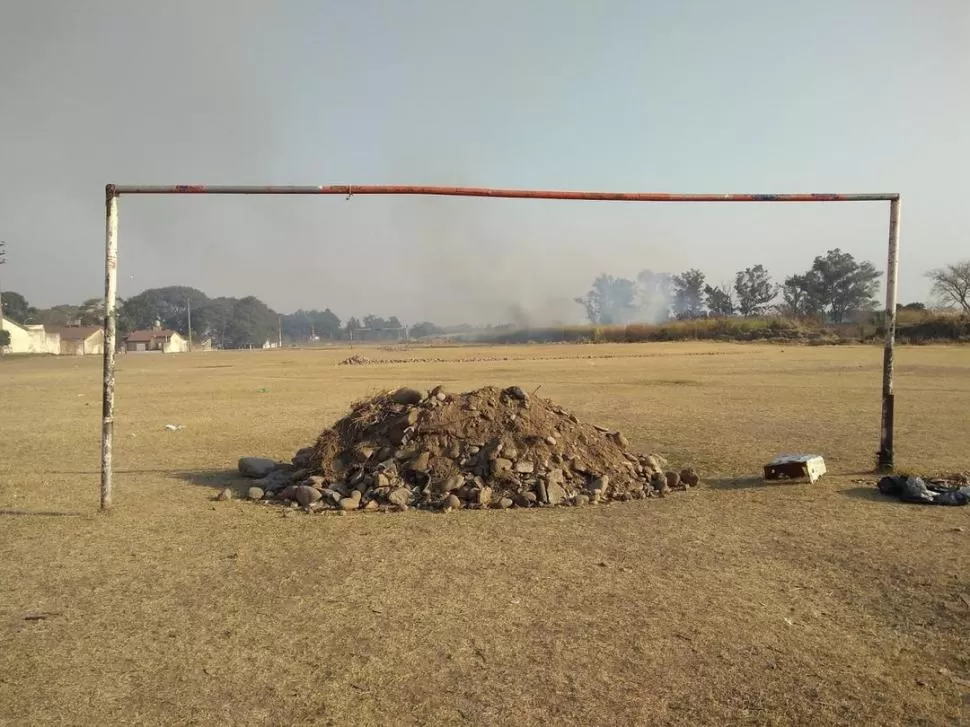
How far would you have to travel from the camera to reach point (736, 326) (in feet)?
232

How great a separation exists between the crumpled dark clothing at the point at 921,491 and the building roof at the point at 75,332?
108906 millimetres

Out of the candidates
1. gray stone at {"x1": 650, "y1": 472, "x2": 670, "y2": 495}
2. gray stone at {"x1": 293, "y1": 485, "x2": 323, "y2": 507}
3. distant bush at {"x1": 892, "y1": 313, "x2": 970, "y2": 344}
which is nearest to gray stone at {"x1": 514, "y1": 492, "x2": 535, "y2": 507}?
gray stone at {"x1": 650, "y1": 472, "x2": 670, "y2": 495}

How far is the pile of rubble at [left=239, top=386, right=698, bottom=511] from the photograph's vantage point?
8.46 metres

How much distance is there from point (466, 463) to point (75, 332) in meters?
110

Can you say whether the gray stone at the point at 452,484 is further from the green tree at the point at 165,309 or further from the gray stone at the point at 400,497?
the green tree at the point at 165,309

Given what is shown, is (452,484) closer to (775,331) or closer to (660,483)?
(660,483)

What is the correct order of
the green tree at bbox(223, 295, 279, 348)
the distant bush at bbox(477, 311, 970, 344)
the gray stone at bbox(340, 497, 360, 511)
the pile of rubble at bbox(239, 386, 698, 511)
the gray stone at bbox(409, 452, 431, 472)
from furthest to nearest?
the green tree at bbox(223, 295, 279, 348) < the distant bush at bbox(477, 311, 970, 344) < the gray stone at bbox(409, 452, 431, 472) < the pile of rubble at bbox(239, 386, 698, 511) < the gray stone at bbox(340, 497, 360, 511)

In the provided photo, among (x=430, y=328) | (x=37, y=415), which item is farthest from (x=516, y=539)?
(x=430, y=328)

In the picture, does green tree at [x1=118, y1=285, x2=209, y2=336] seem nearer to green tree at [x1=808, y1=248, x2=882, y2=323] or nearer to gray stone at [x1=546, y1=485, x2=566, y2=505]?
green tree at [x1=808, y1=248, x2=882, y2=323]

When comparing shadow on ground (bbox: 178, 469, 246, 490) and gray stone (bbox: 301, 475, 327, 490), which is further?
shadow on ground (bbox: 178, 469, 246, 490)

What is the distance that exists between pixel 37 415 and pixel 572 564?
18.1m

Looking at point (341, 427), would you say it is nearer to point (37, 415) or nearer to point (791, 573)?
point (791, 573)

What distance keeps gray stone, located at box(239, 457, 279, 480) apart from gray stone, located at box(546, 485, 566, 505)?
4.20 metres

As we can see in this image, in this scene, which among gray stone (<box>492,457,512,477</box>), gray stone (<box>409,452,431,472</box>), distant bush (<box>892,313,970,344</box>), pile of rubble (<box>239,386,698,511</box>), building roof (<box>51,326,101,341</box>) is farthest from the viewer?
building roof (<box>51,326,101,341</box>)
